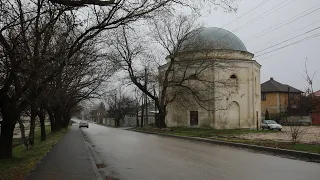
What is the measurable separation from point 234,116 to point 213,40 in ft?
34.9

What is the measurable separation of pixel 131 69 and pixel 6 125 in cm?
2999

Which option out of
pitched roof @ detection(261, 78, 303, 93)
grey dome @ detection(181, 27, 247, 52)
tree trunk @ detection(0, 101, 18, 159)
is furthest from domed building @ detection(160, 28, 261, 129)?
pitched roof @ detection(261, 78, 303, 93)

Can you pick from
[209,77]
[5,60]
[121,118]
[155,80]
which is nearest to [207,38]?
[209,77]

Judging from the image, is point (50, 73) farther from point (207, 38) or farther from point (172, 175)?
point (207, 38)

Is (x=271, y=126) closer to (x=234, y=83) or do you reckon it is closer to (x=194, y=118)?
(x=234, y=83)

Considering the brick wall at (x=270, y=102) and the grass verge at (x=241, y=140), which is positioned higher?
the brick wall at (x=270, y=102)

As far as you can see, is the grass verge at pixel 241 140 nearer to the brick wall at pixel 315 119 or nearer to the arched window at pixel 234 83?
the arched window at pixel 234 83

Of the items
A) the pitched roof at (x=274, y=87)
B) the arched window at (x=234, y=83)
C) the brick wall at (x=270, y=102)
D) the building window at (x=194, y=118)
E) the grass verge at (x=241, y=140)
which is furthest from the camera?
the pitched roof at (x=274, y=87)

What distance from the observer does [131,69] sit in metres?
44.7

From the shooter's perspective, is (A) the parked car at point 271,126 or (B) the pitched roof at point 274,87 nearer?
(A) the parked car at point 271,126

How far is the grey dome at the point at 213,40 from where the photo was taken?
42188 mm

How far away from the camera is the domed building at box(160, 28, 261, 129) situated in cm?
4328

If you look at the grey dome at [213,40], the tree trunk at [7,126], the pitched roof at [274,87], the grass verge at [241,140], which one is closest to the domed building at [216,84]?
the grey dome at [213,40]

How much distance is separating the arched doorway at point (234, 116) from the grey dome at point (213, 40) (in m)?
7.76
